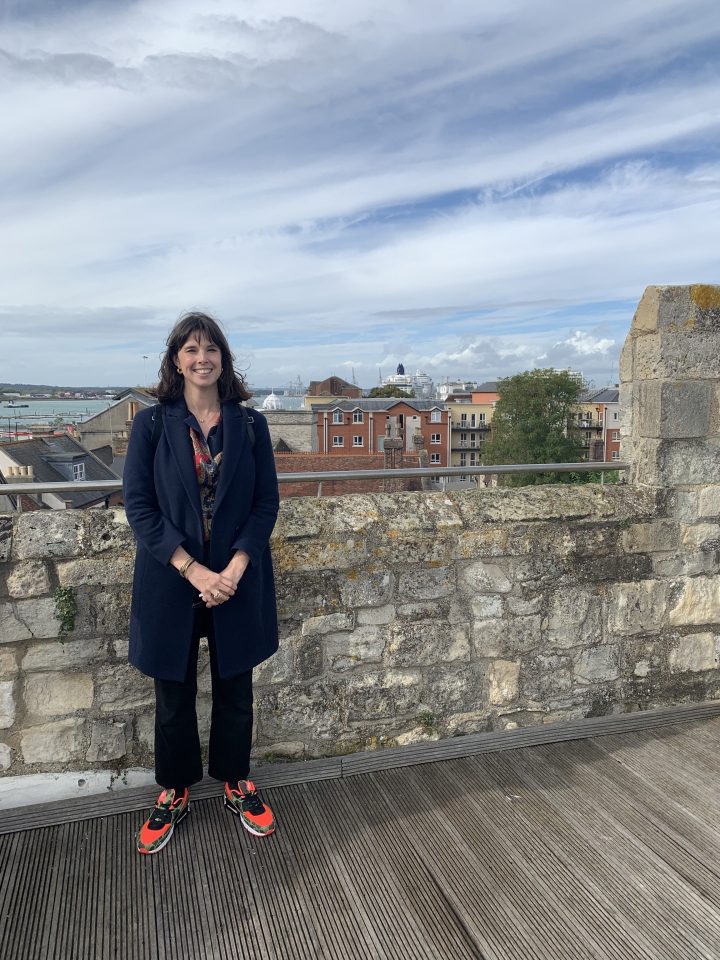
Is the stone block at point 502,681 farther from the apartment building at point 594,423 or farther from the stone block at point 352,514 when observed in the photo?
the apartment building at point 594,423

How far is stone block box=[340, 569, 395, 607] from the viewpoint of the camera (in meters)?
2.82

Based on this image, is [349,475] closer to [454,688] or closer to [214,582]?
[214,582]

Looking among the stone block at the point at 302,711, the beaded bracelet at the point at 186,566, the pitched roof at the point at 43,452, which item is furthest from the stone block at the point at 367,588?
the pitched roof at the point at 43,452

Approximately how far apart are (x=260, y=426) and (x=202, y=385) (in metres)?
0.27

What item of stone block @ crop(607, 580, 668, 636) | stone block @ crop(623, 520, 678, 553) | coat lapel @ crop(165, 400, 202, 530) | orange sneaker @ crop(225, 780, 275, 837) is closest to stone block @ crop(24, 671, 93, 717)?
orange sneaker @ crop(225, 780, 275, 837)

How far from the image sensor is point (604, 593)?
317 cm

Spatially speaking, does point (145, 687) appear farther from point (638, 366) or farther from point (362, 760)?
point (638, 366)

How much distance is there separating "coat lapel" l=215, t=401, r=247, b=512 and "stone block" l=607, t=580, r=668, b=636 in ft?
6.25

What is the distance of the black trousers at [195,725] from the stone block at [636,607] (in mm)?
1759

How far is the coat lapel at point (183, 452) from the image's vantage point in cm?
A: 223

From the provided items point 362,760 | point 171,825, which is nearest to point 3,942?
point 171,825

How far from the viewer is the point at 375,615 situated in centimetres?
286

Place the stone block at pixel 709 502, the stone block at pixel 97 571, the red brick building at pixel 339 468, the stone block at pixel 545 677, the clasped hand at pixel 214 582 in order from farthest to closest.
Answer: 1. the red brick building at pixel 339 468
2. the stone block at pixel 709 502
3. the stone block at pixel 545 677
4. the stone block at pixel 97 571
5. the clasped hand at pixel 214 582

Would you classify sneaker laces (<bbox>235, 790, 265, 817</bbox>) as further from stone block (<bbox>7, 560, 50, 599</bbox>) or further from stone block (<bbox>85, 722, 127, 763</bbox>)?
stone block (<bbox>7, 560, 50, 599</bbox>)
